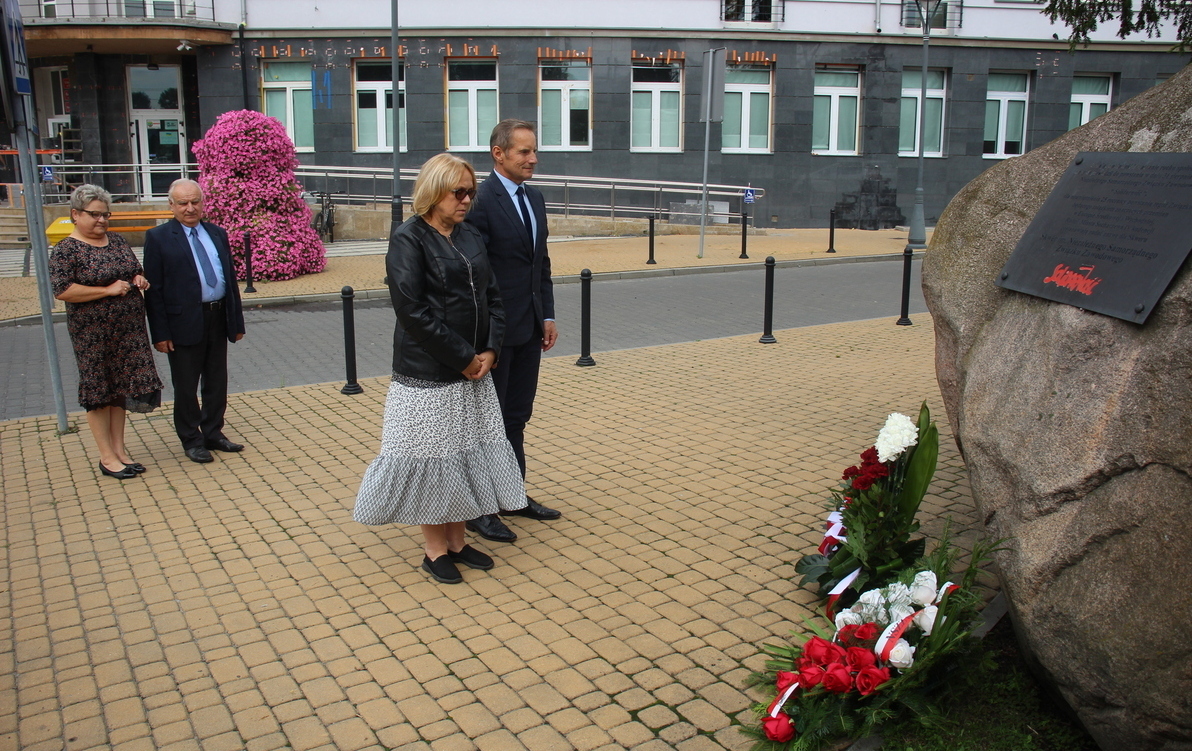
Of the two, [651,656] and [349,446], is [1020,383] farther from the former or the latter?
[349,446]

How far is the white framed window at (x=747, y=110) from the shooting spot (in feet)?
87.9

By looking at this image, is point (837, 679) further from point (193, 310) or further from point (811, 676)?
point (193, 310)

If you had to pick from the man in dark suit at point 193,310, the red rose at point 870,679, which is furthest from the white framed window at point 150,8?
the red rose at point 870,679

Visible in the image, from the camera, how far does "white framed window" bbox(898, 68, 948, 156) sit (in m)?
27.6

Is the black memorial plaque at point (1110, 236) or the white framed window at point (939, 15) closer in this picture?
the black memorial plaque at point (1110, 236)

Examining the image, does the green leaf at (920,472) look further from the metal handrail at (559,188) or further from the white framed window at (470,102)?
the white framed window at (470,102)

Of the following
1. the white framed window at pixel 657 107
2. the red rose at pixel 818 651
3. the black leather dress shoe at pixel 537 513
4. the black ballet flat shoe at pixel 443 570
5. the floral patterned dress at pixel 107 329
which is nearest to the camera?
the red rose at pixel 818 651

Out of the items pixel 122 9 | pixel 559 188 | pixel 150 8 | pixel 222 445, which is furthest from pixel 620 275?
pixel 122 9

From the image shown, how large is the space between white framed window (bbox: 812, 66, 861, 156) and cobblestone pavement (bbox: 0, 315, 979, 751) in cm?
2091

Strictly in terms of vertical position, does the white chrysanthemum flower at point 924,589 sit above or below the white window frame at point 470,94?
below

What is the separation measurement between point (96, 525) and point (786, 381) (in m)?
5.71

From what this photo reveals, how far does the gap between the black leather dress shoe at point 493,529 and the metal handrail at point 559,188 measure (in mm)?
20371

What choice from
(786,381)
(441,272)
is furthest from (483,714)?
(786,381)

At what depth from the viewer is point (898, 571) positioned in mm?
4250
